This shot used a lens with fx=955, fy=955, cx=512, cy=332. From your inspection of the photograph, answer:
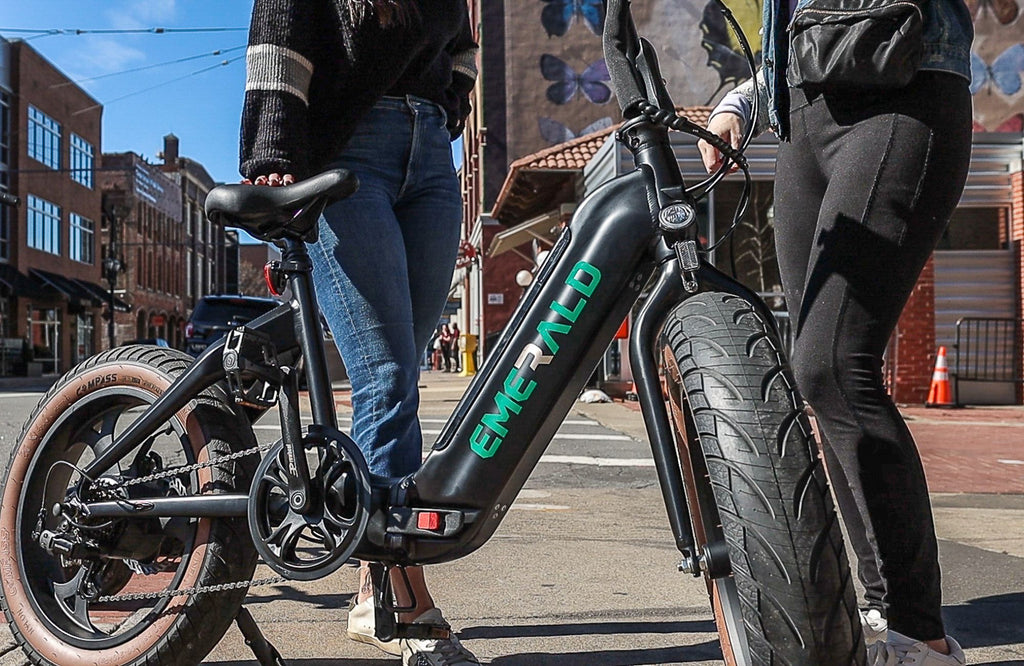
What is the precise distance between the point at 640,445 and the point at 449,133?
16.5 ft

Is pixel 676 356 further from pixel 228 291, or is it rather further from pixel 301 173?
pixel 228 291

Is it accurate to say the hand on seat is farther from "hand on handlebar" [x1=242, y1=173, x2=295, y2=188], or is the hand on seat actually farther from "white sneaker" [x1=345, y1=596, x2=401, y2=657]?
"white sneaker" [x1=345, y1=596, x2=401, y2=657]

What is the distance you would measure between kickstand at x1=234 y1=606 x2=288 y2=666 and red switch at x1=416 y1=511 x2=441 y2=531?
488 mm

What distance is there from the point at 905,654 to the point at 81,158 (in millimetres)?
47222

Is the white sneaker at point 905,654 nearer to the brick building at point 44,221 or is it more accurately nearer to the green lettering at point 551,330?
the green lettering at point 551,330

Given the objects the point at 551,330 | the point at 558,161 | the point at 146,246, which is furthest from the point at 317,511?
the point at 146,246

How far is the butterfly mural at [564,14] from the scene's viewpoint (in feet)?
73.8

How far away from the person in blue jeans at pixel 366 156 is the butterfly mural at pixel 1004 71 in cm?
2179

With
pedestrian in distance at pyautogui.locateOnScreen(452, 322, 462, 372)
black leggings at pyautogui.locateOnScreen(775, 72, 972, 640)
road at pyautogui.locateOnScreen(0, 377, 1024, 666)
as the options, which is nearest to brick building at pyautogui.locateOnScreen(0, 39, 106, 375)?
pedestrian in distance at pyautogui.locateOnScreen(452, 322, 462, 372)

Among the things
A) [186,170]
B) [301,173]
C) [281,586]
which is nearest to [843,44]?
[301,173]

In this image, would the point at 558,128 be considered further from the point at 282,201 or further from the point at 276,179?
the point at 282,201

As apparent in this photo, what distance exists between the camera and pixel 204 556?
6.57 ft

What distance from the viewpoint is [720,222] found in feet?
41.5

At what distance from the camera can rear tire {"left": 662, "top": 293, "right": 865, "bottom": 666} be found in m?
1.28
